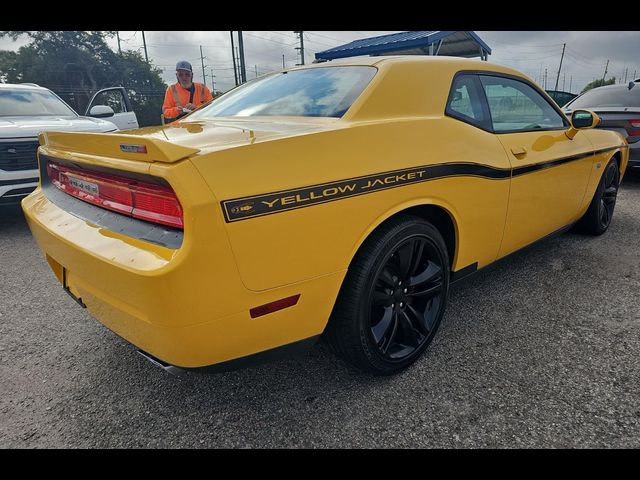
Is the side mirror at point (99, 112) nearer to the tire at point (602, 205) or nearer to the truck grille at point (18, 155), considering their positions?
the truck grille at point (18, 155)

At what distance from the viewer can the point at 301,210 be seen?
59.8 inches

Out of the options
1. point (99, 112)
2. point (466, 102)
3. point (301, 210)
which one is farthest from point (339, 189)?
point (99, 112)

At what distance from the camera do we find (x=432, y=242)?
6.83 feet

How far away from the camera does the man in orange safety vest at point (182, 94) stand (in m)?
5.35

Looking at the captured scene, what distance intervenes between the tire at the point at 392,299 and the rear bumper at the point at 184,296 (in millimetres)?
135

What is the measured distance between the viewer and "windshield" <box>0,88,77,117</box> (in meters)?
5.54

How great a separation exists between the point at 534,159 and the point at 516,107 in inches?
16.5

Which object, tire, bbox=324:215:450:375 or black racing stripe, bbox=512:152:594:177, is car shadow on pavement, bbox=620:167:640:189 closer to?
black racing stripe, bbox=512:152:594:177

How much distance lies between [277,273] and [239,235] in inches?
8.3

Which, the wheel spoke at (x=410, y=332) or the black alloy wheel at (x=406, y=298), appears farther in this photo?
the wheel spoke at (x=410, y=332)

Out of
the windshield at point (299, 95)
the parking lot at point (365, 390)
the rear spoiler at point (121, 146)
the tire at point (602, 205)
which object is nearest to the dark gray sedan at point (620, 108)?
the tire at point (602, 205)

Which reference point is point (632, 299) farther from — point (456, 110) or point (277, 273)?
point (277, 273)

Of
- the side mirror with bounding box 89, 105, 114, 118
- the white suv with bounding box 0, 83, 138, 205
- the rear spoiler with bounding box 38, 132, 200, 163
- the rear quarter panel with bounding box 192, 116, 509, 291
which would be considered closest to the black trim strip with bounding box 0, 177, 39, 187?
the white suv with bounding box 0, 83, 138, 205
